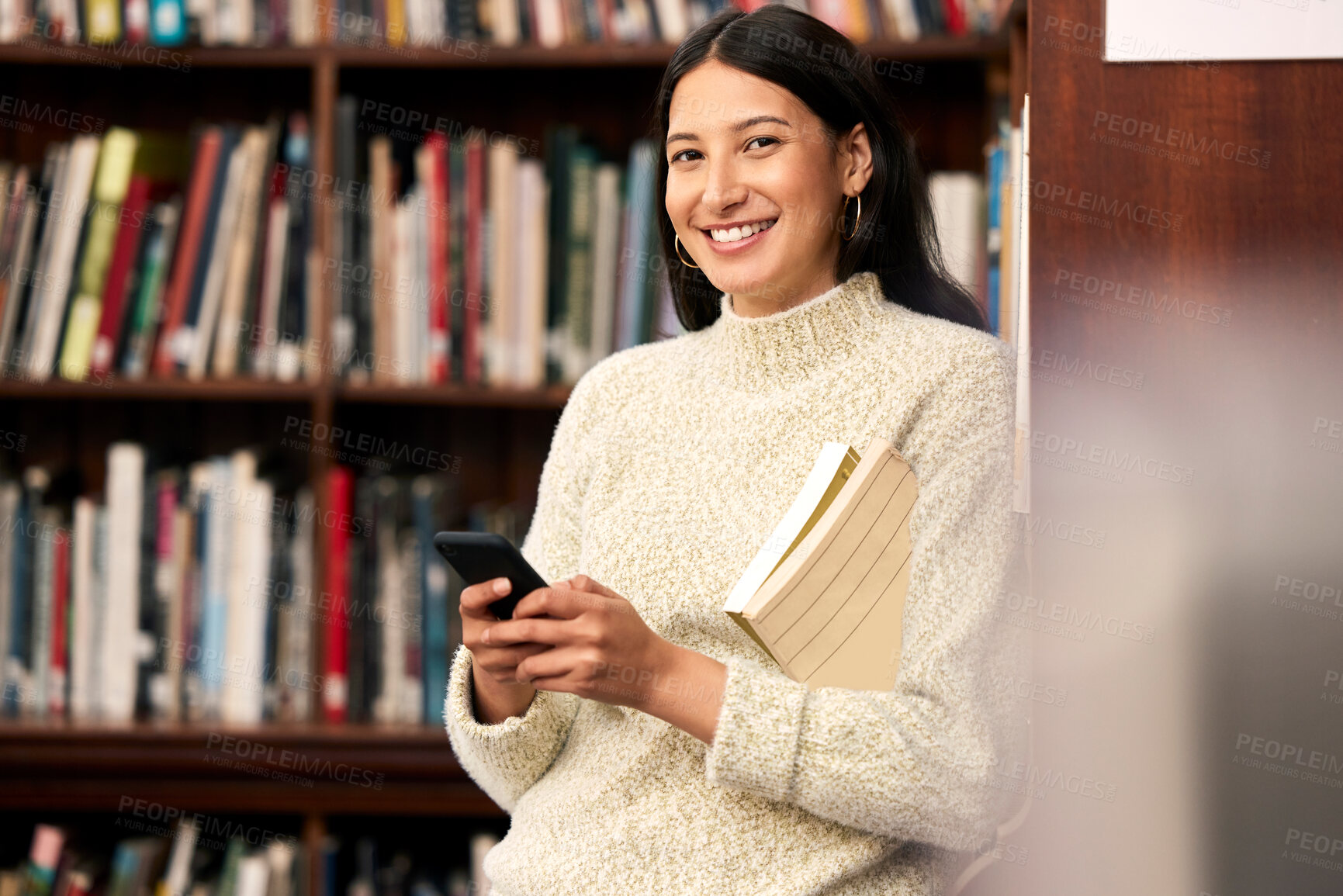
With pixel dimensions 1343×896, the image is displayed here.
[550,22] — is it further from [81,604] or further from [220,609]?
[81,604]

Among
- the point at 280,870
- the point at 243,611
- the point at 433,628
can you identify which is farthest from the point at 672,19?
the point at 280,870

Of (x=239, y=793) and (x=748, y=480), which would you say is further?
(x=239, y=793)

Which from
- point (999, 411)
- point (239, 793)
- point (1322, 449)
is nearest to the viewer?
point (1322, 449)

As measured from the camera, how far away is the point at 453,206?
1772 millimetres

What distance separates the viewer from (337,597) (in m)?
1.78

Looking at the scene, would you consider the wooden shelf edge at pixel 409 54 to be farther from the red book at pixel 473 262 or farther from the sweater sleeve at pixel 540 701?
the sweater sleeve at pixel 540 701

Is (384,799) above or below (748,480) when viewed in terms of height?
below

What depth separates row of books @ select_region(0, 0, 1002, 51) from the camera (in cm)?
173

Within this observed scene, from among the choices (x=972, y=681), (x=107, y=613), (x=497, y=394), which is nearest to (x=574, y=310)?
(x=497, y=394)

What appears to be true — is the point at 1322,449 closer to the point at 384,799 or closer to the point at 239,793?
the point at 384,799

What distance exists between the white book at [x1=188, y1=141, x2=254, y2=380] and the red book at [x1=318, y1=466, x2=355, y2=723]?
286 mm

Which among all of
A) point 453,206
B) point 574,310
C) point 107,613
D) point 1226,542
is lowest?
point 107,613

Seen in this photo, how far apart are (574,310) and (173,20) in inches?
29.0

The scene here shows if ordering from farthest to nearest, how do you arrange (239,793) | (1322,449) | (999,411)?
1. (239,793)
2. (999,411)
3. (1322,449)
